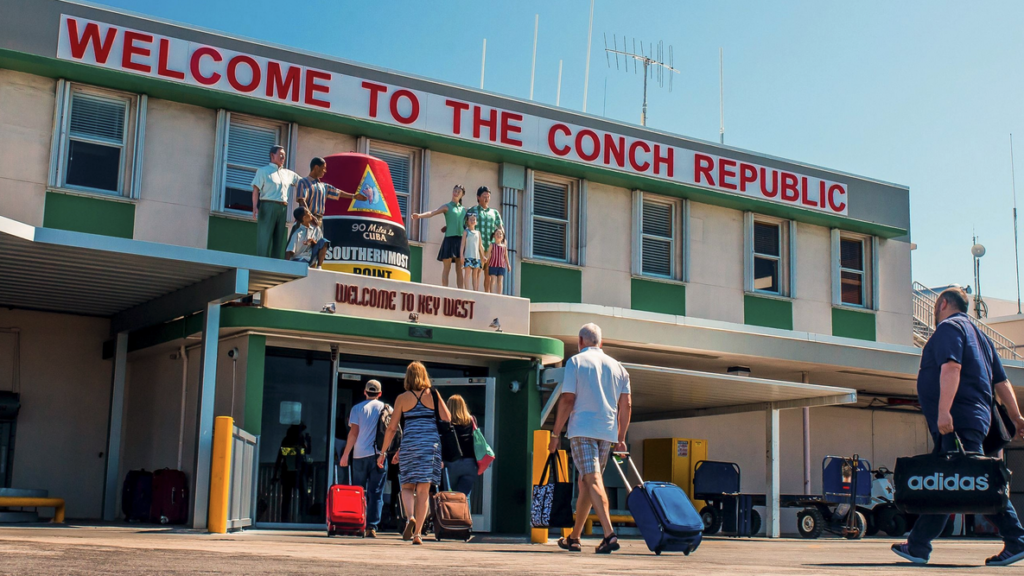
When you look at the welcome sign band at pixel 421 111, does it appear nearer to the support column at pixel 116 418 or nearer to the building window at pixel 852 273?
the building window at pixel 852 273

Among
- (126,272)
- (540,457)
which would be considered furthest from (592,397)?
(126,272)

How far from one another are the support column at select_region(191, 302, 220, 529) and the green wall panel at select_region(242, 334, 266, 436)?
1108mm

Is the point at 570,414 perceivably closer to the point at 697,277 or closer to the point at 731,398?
the point at 731,398

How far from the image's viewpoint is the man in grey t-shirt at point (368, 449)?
1155 cm

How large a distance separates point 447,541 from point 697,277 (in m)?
11.1

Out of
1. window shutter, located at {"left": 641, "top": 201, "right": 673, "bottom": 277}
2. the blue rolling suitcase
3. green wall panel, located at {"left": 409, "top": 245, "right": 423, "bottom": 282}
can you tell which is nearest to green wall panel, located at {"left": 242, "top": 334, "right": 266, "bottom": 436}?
green wall panel, located at {"left": 409, "top": 245, "right": 423, "bottom": 282}

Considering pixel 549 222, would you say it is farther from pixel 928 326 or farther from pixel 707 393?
pixel 928 326

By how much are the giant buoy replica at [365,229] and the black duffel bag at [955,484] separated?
8331 mm

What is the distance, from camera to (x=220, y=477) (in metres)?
10.7

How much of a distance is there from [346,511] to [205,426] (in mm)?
1684

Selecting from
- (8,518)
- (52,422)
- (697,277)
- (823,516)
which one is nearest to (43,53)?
(52,422)

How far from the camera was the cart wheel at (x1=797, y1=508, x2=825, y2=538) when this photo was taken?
679 inches

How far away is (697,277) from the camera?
2031cm

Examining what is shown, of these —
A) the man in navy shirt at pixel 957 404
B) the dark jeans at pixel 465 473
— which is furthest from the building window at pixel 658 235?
the man in navy shirt at pixel 957 404
